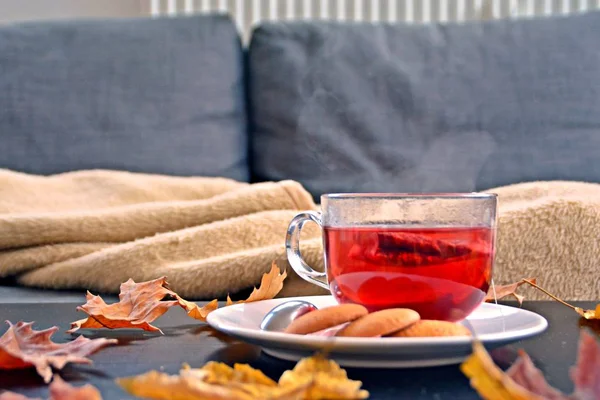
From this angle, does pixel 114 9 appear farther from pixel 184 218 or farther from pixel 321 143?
pixel 184 218

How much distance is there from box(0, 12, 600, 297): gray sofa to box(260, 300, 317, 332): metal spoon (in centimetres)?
103

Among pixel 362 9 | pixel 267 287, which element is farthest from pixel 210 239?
pixel 362 9

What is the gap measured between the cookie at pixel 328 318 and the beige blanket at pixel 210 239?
54 cm

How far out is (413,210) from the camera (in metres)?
0.47

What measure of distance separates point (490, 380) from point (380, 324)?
0.49 ft

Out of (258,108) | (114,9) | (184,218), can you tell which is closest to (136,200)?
(184,218)

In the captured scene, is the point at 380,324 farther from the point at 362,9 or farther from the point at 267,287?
the point at 362,9

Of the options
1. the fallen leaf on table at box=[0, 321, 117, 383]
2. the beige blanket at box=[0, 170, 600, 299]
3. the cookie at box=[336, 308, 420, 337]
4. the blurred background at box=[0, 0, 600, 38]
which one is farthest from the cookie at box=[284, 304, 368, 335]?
the blurred background at box=[0, 0, 600, 38]

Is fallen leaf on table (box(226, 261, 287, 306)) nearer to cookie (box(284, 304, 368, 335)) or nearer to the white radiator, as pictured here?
cookie (box(284, 304, 368, 335))

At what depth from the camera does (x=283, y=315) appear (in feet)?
1.60

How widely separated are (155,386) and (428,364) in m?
0.18

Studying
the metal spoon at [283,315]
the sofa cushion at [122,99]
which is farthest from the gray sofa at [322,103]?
the metal spoon at [283,315]

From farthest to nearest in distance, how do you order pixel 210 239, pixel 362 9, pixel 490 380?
pixel 362 9 → pixel 210 239 → pixel 490 380

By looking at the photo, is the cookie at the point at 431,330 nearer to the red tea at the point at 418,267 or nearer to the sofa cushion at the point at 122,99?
the red tea at the point at 418,267
